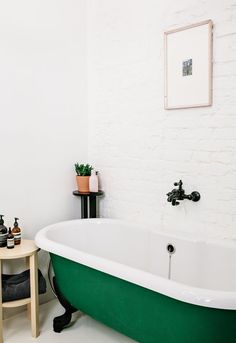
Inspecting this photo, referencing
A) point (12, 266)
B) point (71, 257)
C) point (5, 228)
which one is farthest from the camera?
point (12, 266)

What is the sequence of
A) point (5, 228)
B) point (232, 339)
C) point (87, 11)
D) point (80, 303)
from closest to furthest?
point (232, 339) → point (80, 303) → point (5, 228) → point (87, 11)

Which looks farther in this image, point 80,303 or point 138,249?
point 138,249

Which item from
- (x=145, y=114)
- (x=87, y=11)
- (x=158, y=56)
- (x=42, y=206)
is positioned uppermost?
(x=87, y=11)

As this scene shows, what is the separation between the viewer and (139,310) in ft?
5.65

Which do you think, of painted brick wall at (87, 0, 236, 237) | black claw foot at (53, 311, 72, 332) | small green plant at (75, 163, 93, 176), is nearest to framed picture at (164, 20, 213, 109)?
painted brick wall at (87, 0, 236, 237)

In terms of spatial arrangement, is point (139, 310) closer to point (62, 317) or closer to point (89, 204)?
point (62, 317)

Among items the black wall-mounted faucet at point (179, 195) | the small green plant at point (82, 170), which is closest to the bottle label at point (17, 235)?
the small green plant at point (82, 170)

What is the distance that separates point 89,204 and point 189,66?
1370mm

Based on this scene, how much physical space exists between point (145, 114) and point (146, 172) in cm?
45

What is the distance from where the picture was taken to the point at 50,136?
9.01 feet

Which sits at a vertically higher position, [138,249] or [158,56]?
[158,56]

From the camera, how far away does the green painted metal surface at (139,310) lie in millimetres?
1451

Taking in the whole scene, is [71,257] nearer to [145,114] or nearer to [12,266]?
[12,266]

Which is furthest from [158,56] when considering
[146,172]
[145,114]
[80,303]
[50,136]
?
[80,303]
